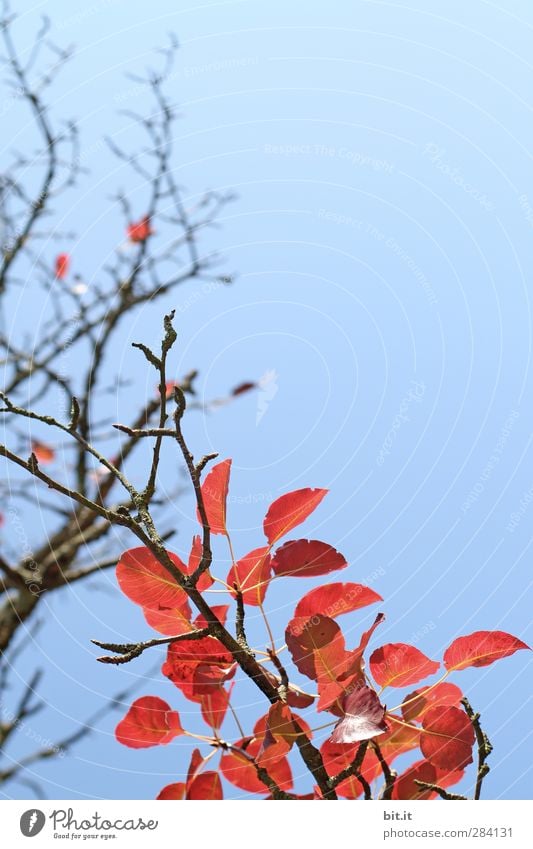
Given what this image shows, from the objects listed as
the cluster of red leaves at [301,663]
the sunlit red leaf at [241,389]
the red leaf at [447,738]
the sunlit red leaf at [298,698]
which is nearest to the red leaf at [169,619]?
the cluster of red leaves at [301,663]

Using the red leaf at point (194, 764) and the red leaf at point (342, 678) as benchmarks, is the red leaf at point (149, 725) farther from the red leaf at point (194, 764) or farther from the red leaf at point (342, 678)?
the red leaf at point (342, 678)

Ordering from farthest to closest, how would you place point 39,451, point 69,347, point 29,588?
1. point 39,451
2. point 69,347
3. point 29,588

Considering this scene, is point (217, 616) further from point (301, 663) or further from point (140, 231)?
point (140, 231)

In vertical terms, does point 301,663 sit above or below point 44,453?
below

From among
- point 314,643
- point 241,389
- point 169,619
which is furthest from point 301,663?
point 241,389

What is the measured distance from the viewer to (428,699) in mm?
655

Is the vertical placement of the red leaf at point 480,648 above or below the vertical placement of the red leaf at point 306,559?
below

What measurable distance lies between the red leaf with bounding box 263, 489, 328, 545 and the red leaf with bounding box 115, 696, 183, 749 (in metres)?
0.17

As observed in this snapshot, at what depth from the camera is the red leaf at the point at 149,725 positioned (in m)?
0.67

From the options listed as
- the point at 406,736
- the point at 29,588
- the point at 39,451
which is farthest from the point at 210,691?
the point at 39,451
